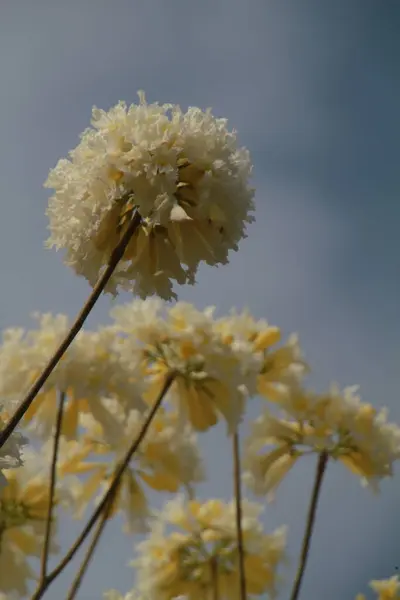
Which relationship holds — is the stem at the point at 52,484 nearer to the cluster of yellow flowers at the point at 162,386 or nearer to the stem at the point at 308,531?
the cluster of yellow flowers at the point at 162,386

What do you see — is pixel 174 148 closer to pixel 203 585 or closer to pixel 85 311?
pixel 85 311

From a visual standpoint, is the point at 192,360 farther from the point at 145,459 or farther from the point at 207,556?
the point at 207,556

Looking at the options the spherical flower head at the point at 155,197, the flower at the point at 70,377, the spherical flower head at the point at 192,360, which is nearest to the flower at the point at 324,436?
the spherical flower head at the point at 192,360

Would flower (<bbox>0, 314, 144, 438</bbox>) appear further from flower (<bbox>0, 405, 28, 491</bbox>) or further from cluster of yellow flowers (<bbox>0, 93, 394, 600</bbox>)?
flower (<bbox>0, 405, 28, 491</bbox>)

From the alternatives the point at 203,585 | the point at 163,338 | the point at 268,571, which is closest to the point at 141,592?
the point at 203,585

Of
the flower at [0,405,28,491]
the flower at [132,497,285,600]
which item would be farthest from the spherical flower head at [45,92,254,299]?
the flower at [132,497,285,600]

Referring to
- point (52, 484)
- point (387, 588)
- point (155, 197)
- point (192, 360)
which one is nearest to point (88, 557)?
point (52, 484)

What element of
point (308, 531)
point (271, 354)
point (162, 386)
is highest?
point (271, 354)
